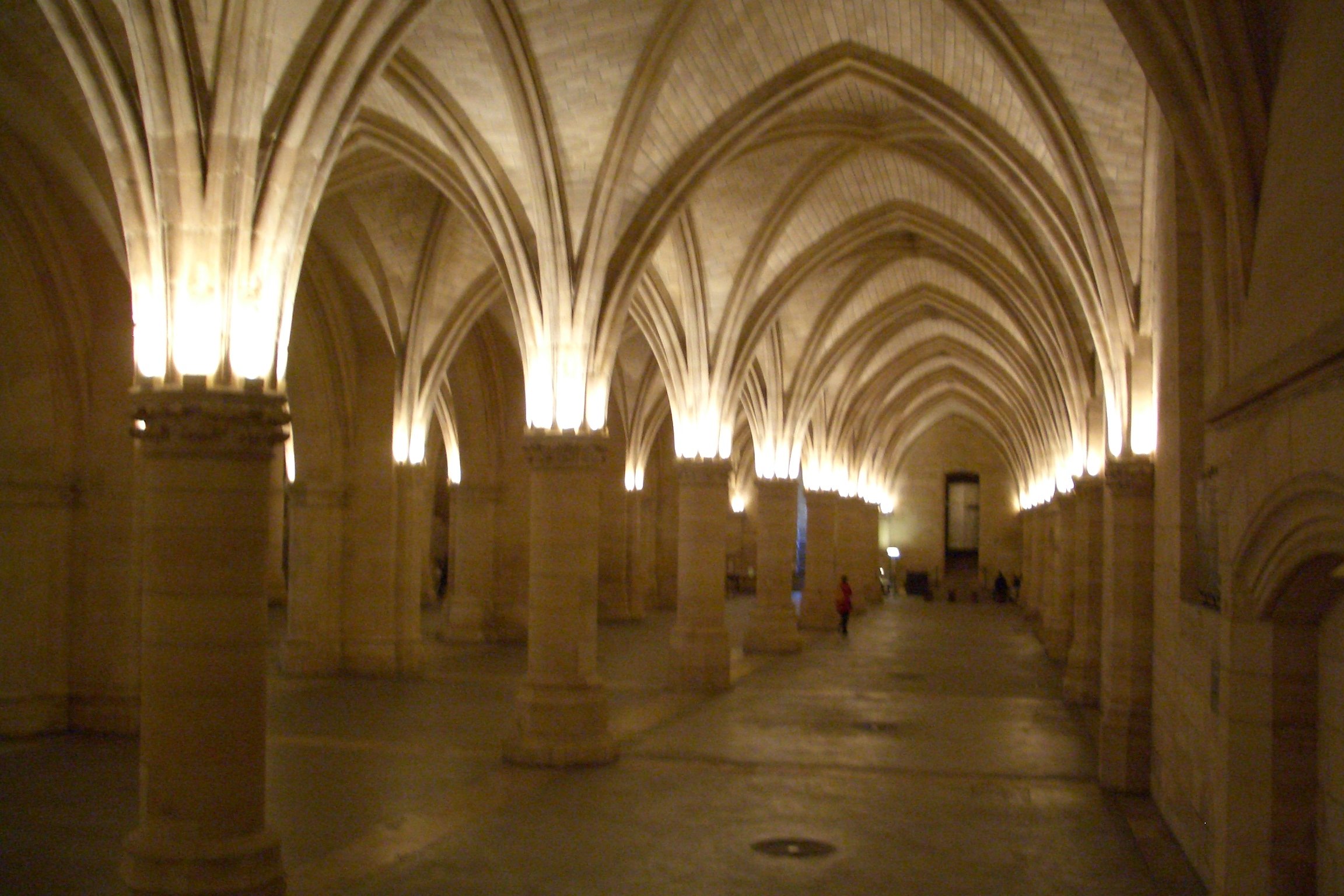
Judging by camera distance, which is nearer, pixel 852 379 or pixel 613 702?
pixel 613 702

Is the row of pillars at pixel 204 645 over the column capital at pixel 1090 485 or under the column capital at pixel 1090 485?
under

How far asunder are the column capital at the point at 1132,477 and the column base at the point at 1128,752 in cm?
206

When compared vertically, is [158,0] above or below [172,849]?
above

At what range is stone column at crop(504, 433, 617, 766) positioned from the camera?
12273 mm

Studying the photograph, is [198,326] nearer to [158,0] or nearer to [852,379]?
[158,0]

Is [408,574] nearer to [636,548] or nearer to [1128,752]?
[1128,752]

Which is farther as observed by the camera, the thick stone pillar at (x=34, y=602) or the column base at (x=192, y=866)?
the thick stone pillar at (x=34, y=602)

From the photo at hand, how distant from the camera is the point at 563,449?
12672 millimetres

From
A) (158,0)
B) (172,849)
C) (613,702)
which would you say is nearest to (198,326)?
(158,0)

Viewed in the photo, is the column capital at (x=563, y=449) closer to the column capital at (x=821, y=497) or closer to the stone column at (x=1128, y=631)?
the stone column at (x=1128, y=631)

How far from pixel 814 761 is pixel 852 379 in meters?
17.7

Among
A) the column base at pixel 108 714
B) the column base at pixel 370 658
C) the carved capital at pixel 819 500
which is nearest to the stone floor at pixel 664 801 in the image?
the column base at pixel 108 714

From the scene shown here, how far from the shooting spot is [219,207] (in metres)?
7.78

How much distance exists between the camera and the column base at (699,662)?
17.5 meters
